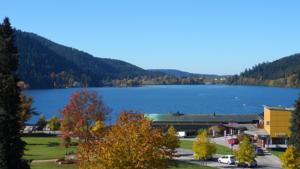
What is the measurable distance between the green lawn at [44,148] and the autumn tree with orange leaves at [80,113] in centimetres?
336

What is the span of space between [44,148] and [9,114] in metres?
39.6

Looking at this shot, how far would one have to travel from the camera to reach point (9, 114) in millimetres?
35844

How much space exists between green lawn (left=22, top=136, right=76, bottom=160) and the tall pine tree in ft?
85.3

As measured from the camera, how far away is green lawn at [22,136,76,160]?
212ft

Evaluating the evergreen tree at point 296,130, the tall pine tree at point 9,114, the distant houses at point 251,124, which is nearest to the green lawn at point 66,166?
the evergreen tree at point 296,130

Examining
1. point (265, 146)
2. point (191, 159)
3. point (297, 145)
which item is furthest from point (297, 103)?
point (265, 146)

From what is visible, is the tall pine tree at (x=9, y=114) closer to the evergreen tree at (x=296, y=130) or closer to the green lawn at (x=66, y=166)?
the green lawn at (x=66, y=166)

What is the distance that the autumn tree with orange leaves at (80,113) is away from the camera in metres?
64.7

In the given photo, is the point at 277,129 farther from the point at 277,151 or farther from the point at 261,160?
the point at 261,160

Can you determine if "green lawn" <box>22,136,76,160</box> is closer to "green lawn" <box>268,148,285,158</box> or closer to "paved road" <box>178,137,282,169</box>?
"paved road" <box>178,137,282,169</box>

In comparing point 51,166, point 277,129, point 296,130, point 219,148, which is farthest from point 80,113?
point 277,129

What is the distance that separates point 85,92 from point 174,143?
Answer: 11942 mm

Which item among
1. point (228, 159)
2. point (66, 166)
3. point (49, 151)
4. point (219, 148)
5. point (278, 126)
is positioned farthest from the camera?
point (278, 126)

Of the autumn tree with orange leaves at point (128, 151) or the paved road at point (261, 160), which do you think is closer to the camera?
the autumn tree with orange leaves at point (128, 151)
